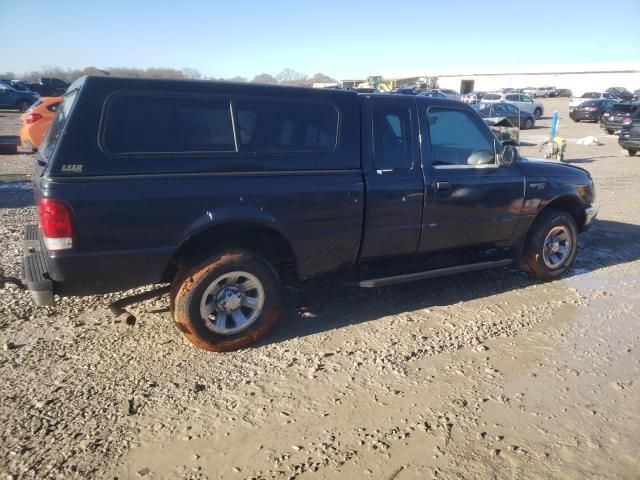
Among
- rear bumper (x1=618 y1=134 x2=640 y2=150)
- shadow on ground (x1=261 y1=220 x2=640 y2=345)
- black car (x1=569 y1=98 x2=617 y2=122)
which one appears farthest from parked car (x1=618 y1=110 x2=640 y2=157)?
black car (x1=569 y1=98 x2=617 y2=122)

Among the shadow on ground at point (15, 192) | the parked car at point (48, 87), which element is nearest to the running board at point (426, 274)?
the shadow on ground at point (15, 192)

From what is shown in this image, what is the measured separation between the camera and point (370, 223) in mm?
4164

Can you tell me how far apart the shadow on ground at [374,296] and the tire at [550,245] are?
23 centimetres

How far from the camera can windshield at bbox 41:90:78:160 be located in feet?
10.6

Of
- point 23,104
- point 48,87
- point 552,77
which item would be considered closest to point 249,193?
point 23,104

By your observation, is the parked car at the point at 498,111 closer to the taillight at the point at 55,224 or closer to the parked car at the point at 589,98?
the parked car at the point at 589,98

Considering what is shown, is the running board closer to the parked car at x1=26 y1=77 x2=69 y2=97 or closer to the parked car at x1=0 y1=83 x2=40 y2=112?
the parked car at x1=0 y1=83 x2=40 y2=112

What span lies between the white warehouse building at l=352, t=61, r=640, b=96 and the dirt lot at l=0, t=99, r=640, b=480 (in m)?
70.6

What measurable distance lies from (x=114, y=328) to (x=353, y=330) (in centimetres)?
197

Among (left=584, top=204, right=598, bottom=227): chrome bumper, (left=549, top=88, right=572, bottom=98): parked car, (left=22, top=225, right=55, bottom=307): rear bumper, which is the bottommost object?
(left=549, top=88, right=572, bottom=98): parked car

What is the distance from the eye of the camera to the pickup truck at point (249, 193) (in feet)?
10.4

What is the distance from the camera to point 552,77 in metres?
84.8

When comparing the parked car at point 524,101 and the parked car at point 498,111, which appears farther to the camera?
the parked car at point 524,101

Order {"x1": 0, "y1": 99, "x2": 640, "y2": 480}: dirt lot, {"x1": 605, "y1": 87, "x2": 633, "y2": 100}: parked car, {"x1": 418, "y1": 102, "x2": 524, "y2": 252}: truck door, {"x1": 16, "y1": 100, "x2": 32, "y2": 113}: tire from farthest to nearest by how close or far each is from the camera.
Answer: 1. {"x1": 605, "y1": 87, "x2": 633, "y2": 100}: parked car
2. {"x1": 16, "y1": 100, "x2": 32, "y2": 113}: tire
3. {"x1": 418, "y1": 102, "x2": 524, "y2": 252}: truck door
4. {"x1": 0, "y1": 99, "x2": 640, "y2": 480}: dirt lot
